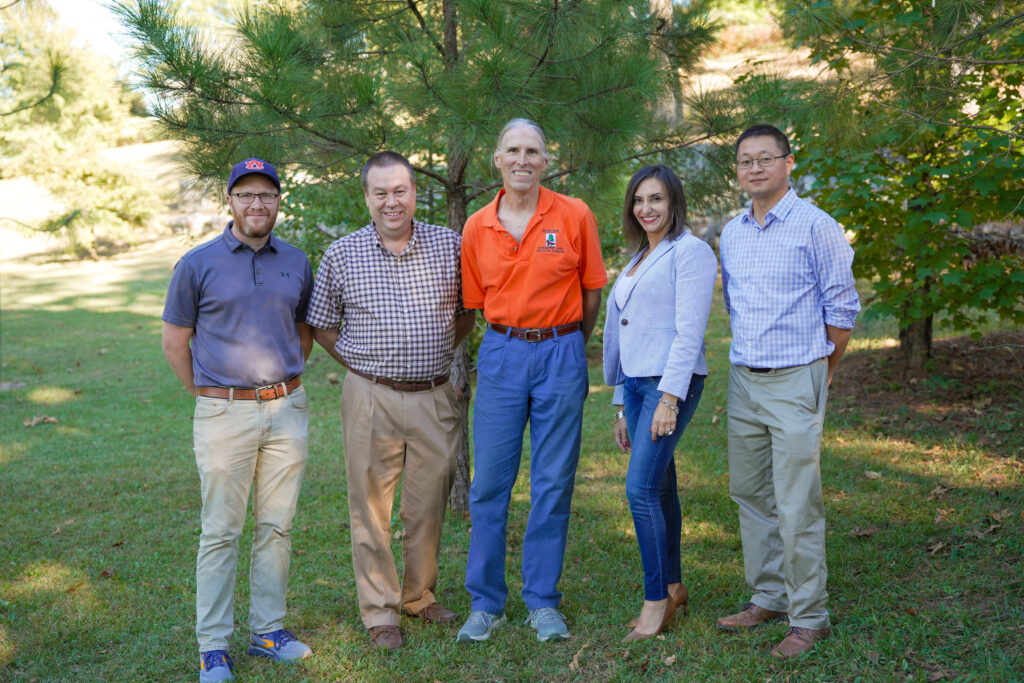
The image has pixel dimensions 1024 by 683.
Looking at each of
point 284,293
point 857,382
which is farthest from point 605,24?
point 857,382

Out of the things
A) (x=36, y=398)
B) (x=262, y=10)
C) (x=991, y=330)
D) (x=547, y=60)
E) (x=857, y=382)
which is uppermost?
(x=262, y=10)

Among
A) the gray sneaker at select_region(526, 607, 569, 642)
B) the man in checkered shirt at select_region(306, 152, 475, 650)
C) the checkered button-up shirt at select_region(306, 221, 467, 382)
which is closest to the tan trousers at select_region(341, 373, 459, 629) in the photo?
the man in checkered shirt at select_region(306, 152, 475, 650)

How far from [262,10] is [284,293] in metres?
1.96

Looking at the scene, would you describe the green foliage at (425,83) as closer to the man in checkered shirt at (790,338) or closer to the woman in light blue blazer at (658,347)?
the woman in light blue blazer at (658,347)

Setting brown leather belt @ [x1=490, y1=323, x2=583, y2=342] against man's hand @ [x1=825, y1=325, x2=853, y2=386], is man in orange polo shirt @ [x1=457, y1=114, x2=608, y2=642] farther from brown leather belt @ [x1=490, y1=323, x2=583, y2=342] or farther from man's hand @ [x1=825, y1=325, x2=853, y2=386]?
man's hand @ [x1=825, y1=325, x2=853, y2=386]

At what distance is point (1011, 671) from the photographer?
3.00 metres

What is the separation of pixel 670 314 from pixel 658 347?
15 cm

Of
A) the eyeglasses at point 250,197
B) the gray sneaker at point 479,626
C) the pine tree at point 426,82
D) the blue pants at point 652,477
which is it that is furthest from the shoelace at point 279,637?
the eyeglasses at point 250,197

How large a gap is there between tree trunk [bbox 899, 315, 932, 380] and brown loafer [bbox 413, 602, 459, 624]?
5227 millimetres

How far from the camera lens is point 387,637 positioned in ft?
11.9

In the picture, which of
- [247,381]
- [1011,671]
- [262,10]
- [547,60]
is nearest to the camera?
[1011,671]

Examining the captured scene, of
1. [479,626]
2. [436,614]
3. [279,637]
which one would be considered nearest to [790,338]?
[479,626]

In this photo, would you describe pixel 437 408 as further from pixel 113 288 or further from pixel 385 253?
pixel 113 288

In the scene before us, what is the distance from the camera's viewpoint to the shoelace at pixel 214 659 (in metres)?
3.39
